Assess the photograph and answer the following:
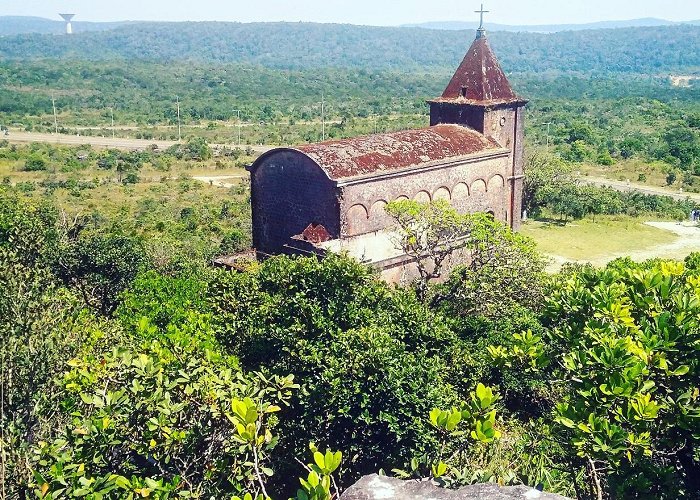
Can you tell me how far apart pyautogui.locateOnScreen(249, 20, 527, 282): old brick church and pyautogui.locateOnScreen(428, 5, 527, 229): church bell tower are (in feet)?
0.13

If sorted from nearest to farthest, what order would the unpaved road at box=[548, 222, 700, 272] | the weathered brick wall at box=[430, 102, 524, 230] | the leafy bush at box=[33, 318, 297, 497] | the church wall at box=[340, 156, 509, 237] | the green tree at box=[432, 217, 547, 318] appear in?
the leafy bush at box=[33, 318, 297, 497] → the green tree at box=[432, 217, 547, 318] → the church wall at box=[340, 156, 509, 237] → the weathered brick wall at box=[430, 102, 524, 230] → the unpaved road at box=[548, 222, 700, 272]

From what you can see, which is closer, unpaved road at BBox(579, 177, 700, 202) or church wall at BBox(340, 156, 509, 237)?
church wall at BBox(340, 156, 509, 237)

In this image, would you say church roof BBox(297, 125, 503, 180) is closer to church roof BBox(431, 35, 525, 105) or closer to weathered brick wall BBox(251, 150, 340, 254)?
weathered brick wall BBox(251, 150, 340, 254)

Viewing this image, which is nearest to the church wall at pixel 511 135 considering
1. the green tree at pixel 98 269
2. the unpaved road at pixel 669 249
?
the unpaved road at pixel 669 249

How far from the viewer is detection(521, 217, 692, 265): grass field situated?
111 ft

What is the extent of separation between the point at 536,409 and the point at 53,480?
11921mm

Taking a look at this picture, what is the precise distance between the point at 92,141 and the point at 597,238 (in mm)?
55410

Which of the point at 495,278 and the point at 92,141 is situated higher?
the point at 495,278

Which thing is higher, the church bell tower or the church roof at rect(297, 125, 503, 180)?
the church bell tower

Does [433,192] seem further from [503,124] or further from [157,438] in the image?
[157,438]

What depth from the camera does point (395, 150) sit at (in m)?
24.3

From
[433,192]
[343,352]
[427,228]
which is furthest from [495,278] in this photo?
[343,352]

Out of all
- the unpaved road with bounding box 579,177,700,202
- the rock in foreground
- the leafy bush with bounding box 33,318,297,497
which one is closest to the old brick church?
the leafy bush with bounding box 33,318,297,497

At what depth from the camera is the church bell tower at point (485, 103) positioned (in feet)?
90.4
